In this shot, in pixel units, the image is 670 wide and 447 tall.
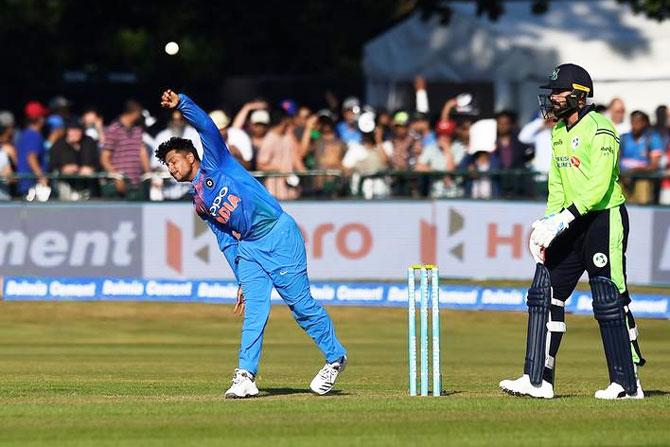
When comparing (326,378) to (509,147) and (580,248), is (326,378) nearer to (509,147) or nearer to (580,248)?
(580,248)

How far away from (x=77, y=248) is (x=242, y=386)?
1064 centimetres

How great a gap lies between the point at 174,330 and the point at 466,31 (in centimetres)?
1183

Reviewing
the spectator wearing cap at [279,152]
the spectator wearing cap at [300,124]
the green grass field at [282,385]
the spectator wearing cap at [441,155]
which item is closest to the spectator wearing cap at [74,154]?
the spectator wearing cap at [279,152]

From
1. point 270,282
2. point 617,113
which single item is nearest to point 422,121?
point 617,113

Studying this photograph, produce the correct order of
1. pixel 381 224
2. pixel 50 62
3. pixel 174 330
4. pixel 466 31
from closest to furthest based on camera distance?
pixel 174 330
pixel 381 224
pixel 466 31
pixel 50 62

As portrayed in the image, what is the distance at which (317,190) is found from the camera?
891 inches

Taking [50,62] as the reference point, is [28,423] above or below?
below

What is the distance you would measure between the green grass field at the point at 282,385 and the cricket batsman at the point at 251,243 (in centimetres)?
38

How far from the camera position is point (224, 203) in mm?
11820

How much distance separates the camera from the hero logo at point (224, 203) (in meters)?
11.8

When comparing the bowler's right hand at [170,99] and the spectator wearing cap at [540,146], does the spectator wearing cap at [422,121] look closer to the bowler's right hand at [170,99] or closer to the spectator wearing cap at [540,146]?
the spectator wearing cap at [540,146]

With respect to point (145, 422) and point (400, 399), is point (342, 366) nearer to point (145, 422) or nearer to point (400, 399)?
point (400, 399)

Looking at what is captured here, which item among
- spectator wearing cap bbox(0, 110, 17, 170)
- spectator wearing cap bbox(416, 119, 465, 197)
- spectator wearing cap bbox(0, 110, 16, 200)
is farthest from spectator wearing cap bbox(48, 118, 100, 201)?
spectator wearing cap bbox(416, 119, 465, 197)

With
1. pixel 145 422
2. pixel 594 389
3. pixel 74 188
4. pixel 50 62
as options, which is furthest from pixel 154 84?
pixel 145 422
